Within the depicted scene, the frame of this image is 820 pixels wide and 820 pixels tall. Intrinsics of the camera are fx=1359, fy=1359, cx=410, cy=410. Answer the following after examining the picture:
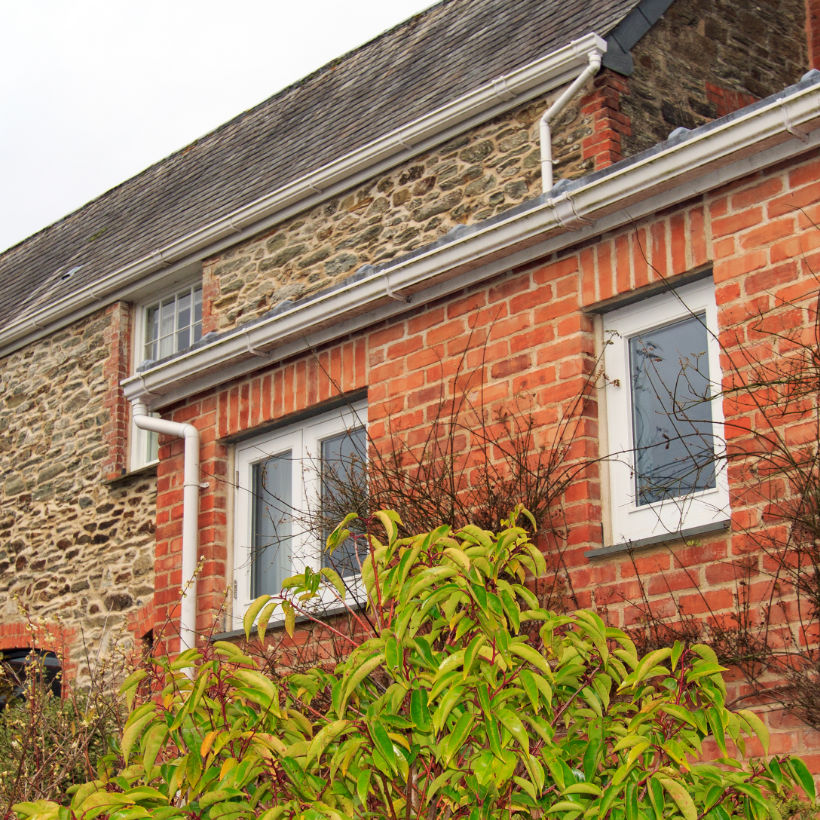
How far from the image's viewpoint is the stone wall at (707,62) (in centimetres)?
1040

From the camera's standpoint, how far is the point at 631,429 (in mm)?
6277

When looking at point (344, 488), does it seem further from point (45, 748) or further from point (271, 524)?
point (45, 748)

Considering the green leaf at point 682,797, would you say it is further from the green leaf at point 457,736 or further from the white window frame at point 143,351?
the white window frame at point 143,351

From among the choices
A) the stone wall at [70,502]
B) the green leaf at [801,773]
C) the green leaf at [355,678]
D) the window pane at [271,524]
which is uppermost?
the stone wall at [70,502]

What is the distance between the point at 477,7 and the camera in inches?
528

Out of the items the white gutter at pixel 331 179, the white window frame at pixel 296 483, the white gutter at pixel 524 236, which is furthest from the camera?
the white gutter at pixel 331 179

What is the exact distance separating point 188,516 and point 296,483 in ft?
2.50

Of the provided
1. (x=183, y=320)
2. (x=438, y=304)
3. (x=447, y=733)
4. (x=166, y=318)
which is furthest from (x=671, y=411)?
(x=166, y=318)

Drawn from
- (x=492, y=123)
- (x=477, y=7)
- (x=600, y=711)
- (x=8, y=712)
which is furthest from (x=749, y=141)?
(x=477, y=7)

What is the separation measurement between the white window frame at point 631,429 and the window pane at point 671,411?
0.03m

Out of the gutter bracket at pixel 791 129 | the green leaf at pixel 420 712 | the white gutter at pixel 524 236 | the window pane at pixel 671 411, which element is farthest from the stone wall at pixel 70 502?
the green leaf at pixel 420 712

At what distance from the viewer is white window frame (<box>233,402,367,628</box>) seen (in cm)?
762

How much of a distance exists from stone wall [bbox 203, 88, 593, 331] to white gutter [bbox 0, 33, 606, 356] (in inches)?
4.1

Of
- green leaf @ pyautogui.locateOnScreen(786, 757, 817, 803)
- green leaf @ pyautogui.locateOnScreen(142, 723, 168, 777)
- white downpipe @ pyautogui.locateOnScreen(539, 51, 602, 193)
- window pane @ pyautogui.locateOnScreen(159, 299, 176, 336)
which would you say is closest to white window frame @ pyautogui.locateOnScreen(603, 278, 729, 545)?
green leaf @ pyautogui.locateOnScreen(786, 757, 817, 803)
